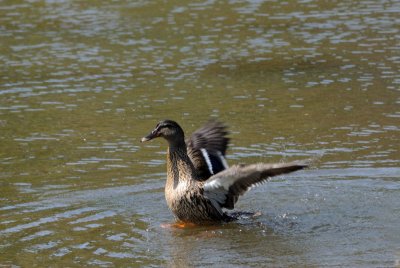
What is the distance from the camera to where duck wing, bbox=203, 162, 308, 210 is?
9.69 m

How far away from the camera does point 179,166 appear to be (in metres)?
11.0

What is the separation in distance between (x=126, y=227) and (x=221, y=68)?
26.6 feet

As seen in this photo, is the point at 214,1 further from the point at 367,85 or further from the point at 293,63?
the point at 367,85

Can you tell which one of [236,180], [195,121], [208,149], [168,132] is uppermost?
[168,132]

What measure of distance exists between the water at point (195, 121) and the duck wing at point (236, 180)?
0.32m

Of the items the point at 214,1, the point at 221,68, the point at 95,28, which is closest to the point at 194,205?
the point at 221,68

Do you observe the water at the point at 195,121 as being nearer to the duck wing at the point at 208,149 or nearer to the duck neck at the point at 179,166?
the duck neck at the point at 179,166

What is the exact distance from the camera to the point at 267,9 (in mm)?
23438

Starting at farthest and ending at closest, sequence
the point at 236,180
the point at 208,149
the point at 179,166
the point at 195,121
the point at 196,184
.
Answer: the point at 195,121, the point at 208,149, the point at 179,166, the point at 196,184, the point at 236,180

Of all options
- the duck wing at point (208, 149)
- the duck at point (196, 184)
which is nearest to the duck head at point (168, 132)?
the duck at point (196, 184)

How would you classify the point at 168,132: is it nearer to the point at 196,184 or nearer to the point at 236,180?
the point at 196,184

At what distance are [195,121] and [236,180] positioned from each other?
4600 millimetres

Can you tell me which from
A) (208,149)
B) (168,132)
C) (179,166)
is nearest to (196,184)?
(179,166)

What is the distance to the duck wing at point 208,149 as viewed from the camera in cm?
1135
